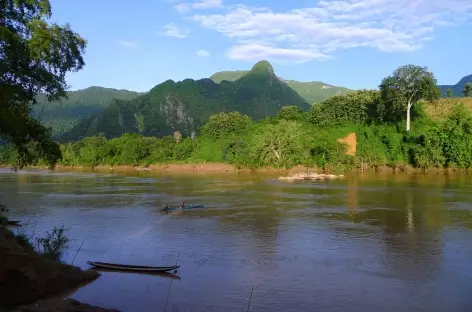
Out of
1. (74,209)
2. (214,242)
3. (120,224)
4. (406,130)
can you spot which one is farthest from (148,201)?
(406,130)

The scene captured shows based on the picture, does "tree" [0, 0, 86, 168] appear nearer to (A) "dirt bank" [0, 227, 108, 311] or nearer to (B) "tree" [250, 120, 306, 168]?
(A) "dirt bank" [0, 227, 108, 311]

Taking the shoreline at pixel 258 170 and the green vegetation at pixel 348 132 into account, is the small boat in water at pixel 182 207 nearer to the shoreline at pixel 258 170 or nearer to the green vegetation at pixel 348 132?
the shoreline at pixel 258 170

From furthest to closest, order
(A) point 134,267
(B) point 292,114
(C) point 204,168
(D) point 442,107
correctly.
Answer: (B) point 292,114 → (C) point 204,168 → (D) point 442,107 → (A) point 134,267

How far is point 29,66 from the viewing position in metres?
12.2

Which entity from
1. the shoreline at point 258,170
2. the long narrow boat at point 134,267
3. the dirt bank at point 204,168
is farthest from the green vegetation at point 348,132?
the long narrow boat at point 134,267

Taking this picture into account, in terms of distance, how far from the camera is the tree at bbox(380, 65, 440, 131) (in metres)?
64.2

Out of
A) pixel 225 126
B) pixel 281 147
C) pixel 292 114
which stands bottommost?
pixel 281 147

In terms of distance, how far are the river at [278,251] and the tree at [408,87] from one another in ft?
121

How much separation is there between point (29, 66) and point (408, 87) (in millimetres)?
63786

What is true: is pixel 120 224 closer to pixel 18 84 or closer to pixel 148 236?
pixel 148 236

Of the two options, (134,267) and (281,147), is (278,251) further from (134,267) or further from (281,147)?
(281,147)

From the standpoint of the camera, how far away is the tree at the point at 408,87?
64188mm

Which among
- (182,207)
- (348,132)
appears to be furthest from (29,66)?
(348,132)

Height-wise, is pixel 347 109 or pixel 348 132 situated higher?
pixel 347 109
